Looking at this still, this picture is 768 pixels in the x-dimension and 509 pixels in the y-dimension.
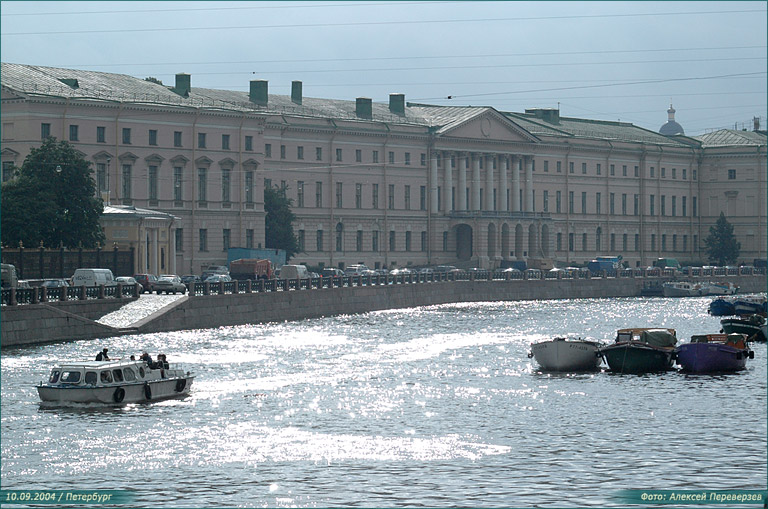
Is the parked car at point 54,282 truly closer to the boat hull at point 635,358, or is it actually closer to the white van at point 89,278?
the white van at point 89,278

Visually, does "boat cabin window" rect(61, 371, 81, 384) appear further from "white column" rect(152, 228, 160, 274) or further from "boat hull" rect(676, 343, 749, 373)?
"white column" rect(152, 228, 160, 274)

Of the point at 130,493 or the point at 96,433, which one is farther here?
the point at 96,433

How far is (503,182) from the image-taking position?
131 meters

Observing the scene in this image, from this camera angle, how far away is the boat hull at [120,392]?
4269 centimetres

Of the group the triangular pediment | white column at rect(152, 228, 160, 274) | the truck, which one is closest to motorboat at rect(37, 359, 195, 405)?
white column at rect(152, 228, 160, 274)

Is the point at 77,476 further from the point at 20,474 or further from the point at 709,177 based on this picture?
the point at 709,177

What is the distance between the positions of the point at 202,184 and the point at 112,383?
5817 cm

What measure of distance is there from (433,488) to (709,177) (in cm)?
12267

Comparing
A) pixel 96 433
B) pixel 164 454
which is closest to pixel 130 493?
pixel 164 454

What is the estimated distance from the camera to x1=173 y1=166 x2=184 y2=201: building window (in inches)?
3900

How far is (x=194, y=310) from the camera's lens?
69.2 meters

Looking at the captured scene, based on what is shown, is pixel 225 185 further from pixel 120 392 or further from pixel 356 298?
pixel 120 392

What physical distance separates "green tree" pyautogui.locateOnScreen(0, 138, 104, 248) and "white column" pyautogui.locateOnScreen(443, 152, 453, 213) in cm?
5068

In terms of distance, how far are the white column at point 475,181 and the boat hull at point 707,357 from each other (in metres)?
74.9
